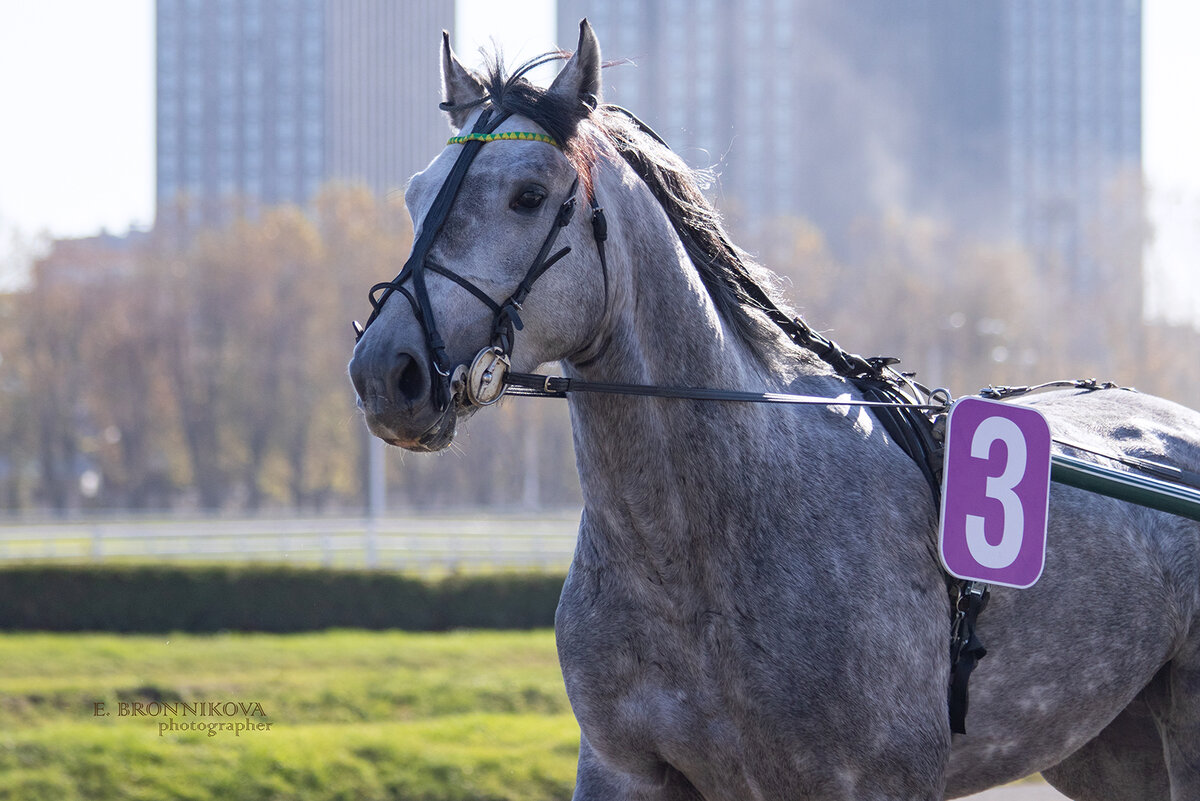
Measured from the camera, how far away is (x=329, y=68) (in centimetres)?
9888

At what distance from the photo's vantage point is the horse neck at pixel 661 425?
8.45ft

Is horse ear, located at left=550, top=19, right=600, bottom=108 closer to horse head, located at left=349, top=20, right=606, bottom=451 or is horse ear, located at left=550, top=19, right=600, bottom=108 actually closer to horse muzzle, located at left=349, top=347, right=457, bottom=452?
horse head, located at left=349, top=20, right=606, bottom=451

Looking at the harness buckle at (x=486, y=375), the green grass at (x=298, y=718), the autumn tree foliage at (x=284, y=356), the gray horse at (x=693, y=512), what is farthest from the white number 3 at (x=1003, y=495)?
the autumn tree foliage at (x=284, y=356)

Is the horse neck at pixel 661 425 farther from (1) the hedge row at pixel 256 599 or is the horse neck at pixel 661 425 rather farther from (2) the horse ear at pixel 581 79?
(1) the hedge row at pixel 256 599

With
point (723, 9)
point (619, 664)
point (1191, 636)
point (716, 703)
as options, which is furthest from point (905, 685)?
point (723, 9)

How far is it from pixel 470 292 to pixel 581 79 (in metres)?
0.56

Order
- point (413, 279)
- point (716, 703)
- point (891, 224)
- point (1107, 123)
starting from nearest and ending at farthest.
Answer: point (413, 279)
point (716, 703)
point (891, 224)
point (1107, 123)

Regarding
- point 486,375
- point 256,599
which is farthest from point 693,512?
point 256,599

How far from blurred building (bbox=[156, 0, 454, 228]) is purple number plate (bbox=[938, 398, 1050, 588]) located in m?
96.2

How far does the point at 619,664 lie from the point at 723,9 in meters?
98.8

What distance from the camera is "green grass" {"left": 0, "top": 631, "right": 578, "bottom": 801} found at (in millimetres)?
6645

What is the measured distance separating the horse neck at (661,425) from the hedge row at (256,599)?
39.5 feet

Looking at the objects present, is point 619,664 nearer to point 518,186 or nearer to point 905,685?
point 905,685

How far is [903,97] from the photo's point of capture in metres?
106
